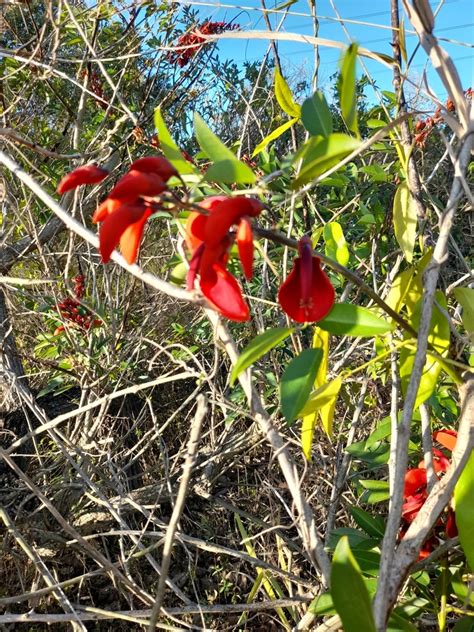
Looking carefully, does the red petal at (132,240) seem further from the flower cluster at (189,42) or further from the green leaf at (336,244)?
the flower cluster at (189,42)

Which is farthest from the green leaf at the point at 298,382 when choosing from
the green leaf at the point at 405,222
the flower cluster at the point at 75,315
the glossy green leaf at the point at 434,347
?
the flower cluster at the point at 75,315

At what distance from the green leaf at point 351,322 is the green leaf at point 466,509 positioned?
136 mm

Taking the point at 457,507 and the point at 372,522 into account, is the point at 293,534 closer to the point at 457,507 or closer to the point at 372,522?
the point at 372,522

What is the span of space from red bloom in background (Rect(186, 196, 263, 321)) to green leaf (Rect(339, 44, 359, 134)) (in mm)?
123

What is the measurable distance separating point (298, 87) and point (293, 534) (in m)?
2.32

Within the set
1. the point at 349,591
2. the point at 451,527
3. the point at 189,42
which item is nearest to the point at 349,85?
the point at 349,591

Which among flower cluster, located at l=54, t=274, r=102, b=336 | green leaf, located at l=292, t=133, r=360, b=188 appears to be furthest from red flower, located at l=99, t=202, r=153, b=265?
flower cluster, located at l=54, t=274, r=102, b=336

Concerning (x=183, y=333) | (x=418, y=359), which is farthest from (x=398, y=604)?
(x=183, y=333)

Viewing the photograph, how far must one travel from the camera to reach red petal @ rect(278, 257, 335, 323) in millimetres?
477

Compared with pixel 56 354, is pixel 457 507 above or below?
above

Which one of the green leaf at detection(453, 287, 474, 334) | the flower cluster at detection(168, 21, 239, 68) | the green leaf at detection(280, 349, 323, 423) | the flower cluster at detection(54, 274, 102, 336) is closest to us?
the green leaf at detection(280, 349, 323, 423)

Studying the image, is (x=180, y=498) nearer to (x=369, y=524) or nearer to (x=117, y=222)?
(x=117, y=222)

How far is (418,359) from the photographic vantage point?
45 centimetres

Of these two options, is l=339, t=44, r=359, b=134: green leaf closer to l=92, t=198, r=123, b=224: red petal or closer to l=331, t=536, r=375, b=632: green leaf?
l=92, t=198, r=123, b=224: red petal
